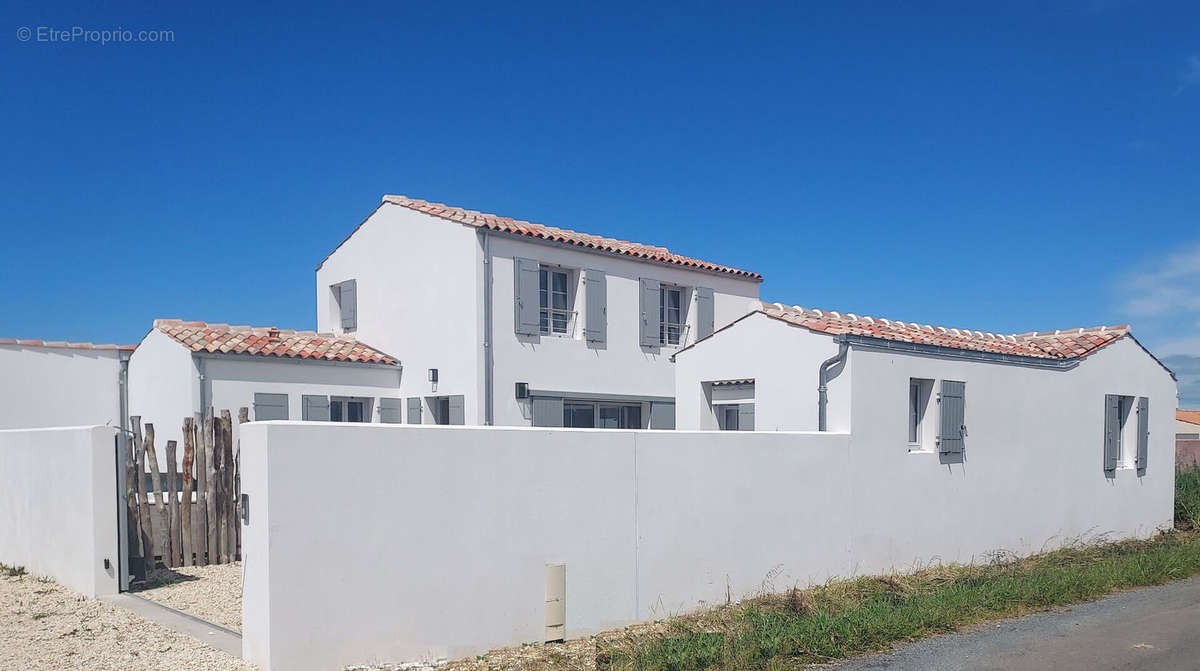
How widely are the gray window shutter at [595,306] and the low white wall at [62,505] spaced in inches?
345

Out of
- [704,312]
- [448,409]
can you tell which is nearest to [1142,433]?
[704,312]

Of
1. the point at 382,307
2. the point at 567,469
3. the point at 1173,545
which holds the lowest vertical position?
the point at 1173,545

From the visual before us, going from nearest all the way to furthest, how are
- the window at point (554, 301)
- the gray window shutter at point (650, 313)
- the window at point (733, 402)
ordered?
the window at point (733, 402), the window at point (554, 301), the gray window shutter at point (650, 313)

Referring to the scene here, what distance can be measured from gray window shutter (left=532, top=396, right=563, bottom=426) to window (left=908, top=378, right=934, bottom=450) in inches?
244

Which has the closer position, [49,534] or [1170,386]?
[49,534]

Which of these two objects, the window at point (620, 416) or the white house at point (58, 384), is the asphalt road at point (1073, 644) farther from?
the white house at point (58, 384)

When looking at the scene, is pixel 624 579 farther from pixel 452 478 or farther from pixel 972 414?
pixel 972 414

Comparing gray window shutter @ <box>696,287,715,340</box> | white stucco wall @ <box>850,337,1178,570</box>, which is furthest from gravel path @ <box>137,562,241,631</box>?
gray window shutter @ <box>696,287,715,340</box>

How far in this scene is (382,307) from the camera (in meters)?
17.4

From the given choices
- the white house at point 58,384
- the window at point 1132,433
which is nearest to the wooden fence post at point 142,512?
the white house at point 58,384

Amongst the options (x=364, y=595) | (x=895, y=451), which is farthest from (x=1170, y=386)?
(x=364, y=595)

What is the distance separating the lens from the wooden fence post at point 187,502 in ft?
35.1

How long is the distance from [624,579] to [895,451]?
4.70 meters

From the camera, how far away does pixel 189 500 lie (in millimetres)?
10727
